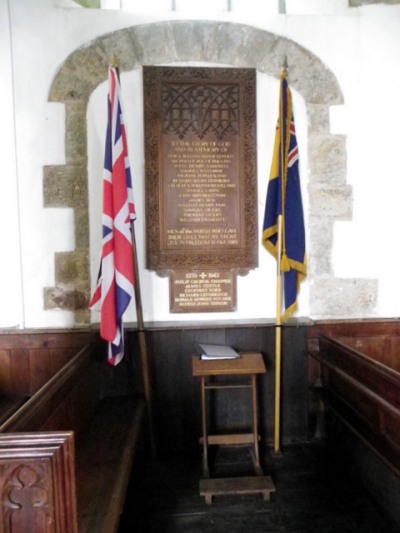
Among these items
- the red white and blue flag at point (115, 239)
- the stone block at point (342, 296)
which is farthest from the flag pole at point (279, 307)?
the red white and blue flag at point (115, 239)

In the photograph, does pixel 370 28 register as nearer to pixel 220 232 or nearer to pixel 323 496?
pixel 220 232

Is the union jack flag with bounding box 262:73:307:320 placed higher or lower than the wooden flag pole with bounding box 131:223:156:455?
higher

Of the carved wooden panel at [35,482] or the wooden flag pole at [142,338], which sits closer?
the carved wooden panel at [35,482]

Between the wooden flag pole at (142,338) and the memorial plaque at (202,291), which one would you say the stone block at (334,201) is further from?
the wooden flag pole at (142,338)

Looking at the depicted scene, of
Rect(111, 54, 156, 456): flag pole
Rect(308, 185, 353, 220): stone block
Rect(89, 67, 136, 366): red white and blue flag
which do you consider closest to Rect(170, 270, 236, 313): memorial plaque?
Rect(111, 54, 156, 456): flag pole

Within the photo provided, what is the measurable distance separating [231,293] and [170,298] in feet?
1.42

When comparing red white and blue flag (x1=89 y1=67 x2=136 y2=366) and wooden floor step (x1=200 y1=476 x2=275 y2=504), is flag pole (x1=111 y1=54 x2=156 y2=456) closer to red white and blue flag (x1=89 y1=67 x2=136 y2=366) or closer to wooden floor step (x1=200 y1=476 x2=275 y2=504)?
red white and blue flag (x1=89 y1=67 x2=136 y2=366)

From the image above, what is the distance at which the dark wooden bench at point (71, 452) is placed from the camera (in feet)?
4.01

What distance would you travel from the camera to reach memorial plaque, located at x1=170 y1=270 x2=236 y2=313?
9.43 ft

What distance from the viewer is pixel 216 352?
256cm

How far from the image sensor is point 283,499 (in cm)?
224

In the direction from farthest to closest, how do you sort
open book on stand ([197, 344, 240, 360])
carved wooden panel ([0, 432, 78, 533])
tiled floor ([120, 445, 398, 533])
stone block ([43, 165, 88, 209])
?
stone block ([43, 165, 88, 209]) < open book on stand ([197, 344, 240, 360]) < tiled floor ([120, 445, 398, 533]) < carved wooden panel ([0, 432, 78, 533])

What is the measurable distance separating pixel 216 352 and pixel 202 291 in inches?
19.6

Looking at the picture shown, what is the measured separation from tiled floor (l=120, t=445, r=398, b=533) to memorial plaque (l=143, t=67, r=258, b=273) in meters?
1.30
